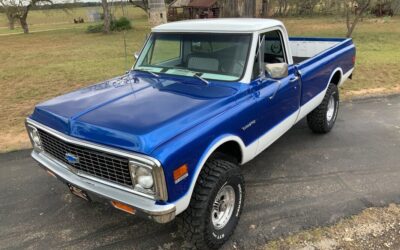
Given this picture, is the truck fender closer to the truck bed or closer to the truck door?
the truck door

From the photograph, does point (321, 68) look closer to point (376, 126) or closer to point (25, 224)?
point (376, 126)

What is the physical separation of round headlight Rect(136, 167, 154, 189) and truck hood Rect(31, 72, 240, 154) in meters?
0.14

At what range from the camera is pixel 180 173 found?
8.55ft

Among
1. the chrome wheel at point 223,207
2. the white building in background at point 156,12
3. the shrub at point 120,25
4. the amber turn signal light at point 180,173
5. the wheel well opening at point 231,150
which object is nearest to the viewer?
the amber turn signal light at point 180,173

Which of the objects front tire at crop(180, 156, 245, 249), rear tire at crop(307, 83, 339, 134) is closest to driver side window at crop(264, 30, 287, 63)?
rear tire at crop(307, 83, 339, 134)

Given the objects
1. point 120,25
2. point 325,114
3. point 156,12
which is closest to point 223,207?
point 325,114

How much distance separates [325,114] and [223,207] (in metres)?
2.82

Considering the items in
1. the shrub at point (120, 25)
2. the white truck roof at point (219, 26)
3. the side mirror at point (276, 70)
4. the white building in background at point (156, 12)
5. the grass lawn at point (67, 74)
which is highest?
the white building in background at point (156, 12)

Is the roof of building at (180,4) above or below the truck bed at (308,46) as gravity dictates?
above

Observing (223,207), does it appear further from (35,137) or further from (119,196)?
(35,137)

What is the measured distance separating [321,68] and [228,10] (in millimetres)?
6033

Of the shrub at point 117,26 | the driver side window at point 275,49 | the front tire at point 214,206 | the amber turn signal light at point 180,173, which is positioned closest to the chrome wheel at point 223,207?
the front tire at point 214,206

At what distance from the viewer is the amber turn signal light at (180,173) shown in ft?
8.43

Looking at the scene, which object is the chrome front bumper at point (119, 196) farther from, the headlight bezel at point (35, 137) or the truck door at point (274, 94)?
the truck door at point (274, 94)
